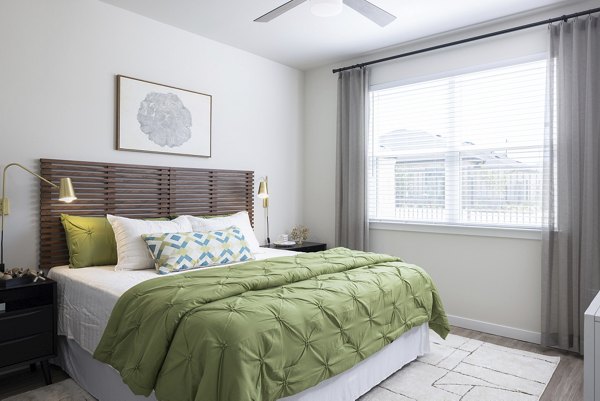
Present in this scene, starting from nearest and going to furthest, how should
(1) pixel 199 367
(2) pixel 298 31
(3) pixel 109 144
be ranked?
(1) pixel 199 367, (3) pixel 109 144, (2) pixel 298 31

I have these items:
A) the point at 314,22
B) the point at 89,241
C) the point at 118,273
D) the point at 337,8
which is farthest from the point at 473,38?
the point at 89,241

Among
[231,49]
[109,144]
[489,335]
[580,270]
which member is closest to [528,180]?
[580,270]

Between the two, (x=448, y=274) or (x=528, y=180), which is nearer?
(x=528, y=180)

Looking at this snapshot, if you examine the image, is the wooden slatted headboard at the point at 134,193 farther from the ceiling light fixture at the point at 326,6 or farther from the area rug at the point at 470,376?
the area rug at the point at 470,376

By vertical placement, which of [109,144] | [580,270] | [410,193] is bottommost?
[580,270]

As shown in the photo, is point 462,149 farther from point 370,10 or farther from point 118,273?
point 118,273

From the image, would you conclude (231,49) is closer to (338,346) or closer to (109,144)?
(109,144)

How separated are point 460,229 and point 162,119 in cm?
290

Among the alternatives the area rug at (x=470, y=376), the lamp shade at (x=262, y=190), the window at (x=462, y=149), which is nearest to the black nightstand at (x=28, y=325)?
the area rug at (x=470, y=376)

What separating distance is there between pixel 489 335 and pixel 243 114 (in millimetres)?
3193

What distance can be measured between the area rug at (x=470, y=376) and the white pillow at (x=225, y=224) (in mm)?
1618

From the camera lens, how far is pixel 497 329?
3.62 metres

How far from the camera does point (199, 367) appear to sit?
165 cm

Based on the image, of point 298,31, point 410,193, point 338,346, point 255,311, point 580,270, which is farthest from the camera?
point 410,193
